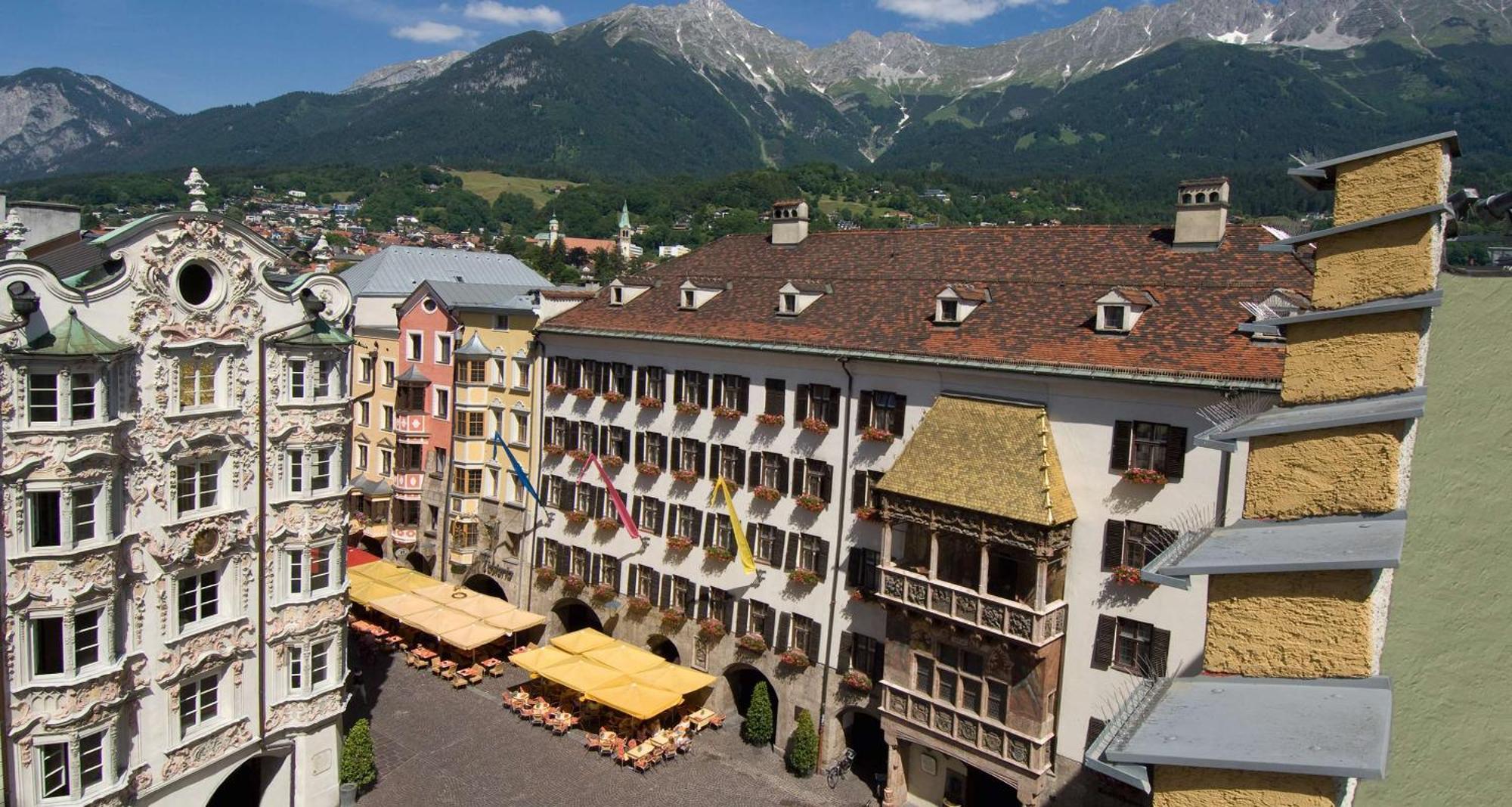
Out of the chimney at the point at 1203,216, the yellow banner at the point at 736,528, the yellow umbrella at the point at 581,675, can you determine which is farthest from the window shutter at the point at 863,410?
the yellow umbrella at the point at 581,675

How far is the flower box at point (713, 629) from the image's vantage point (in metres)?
39.6

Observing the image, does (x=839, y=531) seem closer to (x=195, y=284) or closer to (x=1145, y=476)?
(x=1145, y=476)

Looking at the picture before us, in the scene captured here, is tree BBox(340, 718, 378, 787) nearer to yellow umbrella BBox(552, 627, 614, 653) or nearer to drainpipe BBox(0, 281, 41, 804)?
yellow umbrella BBox(552, 627, 614, 653)

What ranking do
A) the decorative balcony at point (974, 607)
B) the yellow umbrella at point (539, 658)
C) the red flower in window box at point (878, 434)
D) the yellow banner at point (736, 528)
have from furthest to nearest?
the yellow umbrella at point (539, 658)
the yellow banner at point (736, 528)
the red flower in window box at point (878, 434)
the decorative balcony at point (974, 607)

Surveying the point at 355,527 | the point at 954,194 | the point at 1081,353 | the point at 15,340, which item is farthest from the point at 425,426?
the point at 954,194

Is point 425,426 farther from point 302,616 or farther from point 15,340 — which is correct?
point 15,340

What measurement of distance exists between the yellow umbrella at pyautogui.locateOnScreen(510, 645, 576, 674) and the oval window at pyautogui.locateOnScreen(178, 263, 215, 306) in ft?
64.5

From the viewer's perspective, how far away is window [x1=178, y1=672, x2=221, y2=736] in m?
29.5

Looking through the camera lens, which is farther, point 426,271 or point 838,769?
point 426,271

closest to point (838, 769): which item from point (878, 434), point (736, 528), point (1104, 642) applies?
point (736, 528)

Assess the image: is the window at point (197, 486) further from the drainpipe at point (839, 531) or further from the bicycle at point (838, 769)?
the bicycle at point (838, 769)

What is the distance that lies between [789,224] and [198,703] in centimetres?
3146

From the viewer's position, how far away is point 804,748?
35969 millimetres

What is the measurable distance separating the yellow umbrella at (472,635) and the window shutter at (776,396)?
17425 millimetres
